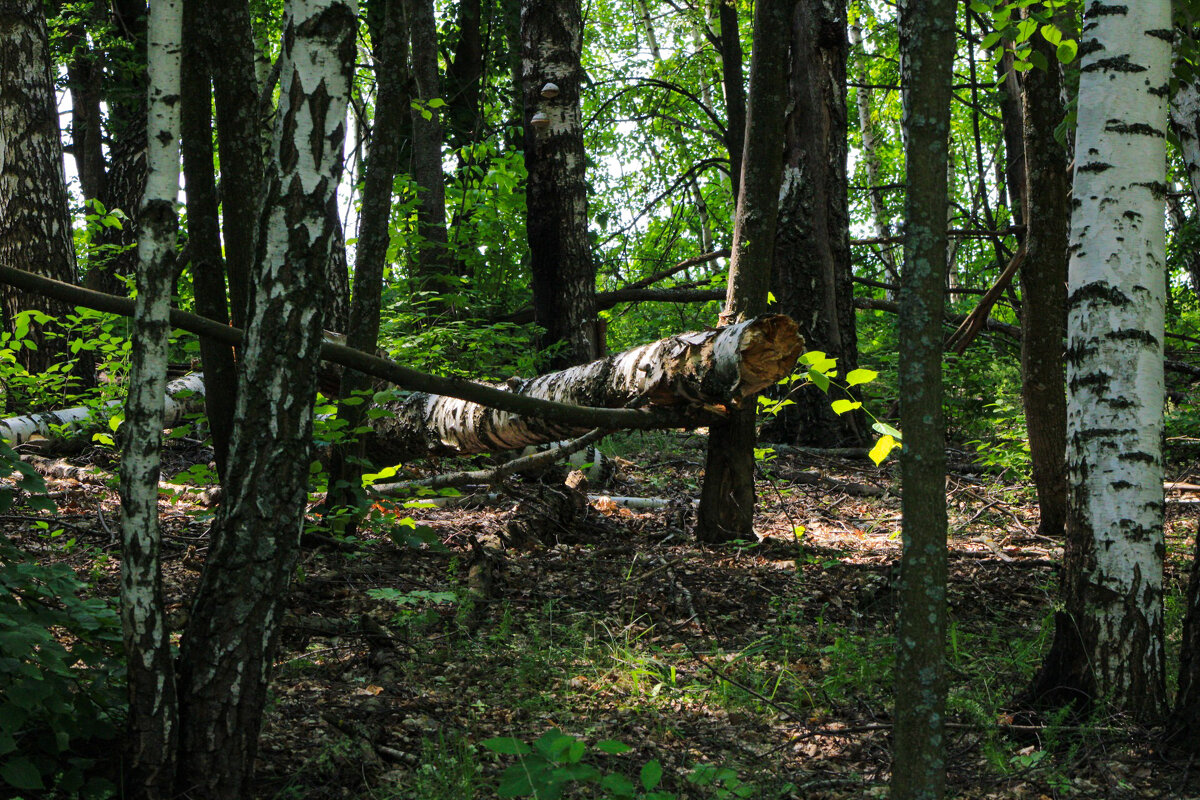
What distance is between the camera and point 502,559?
4758 mm

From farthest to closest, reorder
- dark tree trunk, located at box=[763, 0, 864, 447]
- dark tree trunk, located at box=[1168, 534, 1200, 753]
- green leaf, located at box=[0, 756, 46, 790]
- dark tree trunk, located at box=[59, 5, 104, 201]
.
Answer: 1. dark tree trunk, located at box=[59, 5, 104, 201]
2. dark tree trunk, located at box=[763, 0, 864, 447]
3. dark tree trunk, located at box=[1168, 534, 1200, 753]
4. green leaf, located at box=[0, 756, 46, 790]

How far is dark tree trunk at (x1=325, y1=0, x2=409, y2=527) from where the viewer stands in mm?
4047

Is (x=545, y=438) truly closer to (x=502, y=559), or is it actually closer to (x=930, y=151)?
(x=502, y=559)

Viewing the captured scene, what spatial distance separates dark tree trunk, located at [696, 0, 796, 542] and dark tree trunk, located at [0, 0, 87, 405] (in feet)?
19.1

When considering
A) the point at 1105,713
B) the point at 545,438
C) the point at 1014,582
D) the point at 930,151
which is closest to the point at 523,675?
the point at 545,438

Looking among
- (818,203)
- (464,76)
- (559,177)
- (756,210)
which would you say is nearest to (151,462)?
(756,210)

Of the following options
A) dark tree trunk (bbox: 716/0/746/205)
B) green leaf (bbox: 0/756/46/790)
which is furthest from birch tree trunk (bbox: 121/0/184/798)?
dark tree trunk (bbox: 716/0/746/205)

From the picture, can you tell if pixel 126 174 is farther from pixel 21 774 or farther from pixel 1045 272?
pixel 1045 272

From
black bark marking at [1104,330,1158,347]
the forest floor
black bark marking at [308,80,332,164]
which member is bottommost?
the forest floor

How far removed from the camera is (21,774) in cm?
191

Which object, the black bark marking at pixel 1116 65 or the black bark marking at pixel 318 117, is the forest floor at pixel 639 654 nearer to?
the black bark marking at pixel 318 117

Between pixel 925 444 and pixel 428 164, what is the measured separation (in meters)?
8.26

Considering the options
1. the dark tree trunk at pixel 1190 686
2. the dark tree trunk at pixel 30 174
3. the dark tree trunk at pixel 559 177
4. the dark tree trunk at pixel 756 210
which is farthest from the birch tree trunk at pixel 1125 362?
the dark tree trunk at pixel 30 174

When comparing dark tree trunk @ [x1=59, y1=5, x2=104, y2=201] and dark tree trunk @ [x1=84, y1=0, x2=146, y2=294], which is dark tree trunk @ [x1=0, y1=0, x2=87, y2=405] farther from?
dark tree trunk @ [x1=59, y1=5, x2=104, y2=201]
